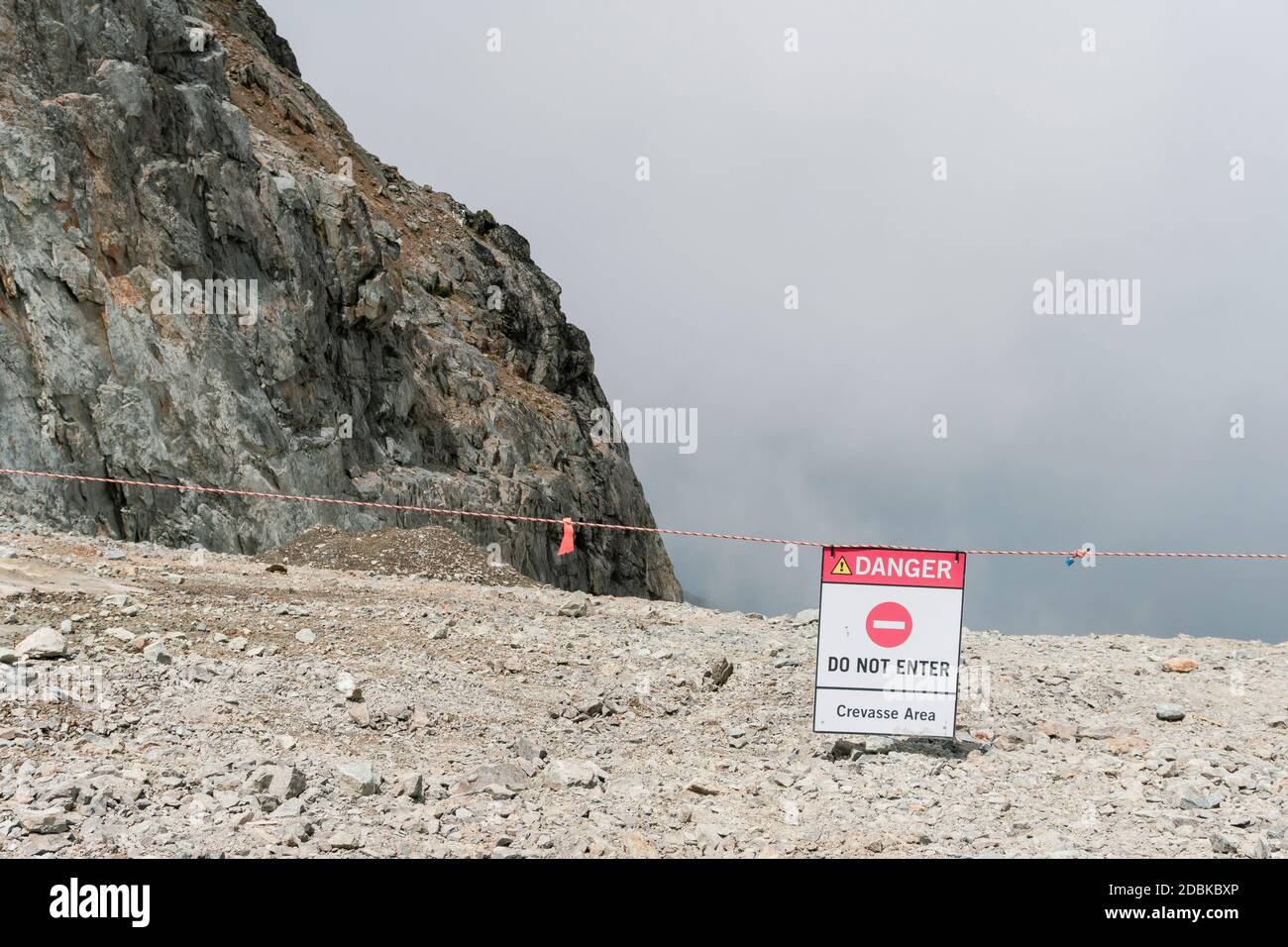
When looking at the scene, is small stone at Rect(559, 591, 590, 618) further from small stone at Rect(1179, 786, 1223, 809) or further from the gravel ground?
small stone at Rect(1179, 786, 1223, 809)

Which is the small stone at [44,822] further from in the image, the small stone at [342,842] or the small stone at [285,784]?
the small stone at [342,842]

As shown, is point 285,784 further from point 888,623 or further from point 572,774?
point 888,623

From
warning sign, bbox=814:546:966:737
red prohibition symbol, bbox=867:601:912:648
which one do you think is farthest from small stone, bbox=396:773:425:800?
red prohibition symbol, bbox=867:601:912:648

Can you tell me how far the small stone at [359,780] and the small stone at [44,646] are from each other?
3.00 m

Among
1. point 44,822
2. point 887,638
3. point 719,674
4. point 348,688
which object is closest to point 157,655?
point 348,688

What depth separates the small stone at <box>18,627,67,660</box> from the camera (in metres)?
7.95

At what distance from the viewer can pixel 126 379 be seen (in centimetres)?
2267

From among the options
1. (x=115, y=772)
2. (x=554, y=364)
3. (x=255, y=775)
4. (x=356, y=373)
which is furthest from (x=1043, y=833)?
(x=554, y=364)

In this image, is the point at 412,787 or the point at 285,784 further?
the point at 412,787

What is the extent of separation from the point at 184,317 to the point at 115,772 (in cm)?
2061

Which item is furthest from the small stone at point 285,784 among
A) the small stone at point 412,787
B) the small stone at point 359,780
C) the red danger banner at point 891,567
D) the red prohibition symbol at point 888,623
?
the red prohibition symbol at point 888,623

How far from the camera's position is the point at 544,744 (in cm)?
805

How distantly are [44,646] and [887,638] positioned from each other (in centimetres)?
659
